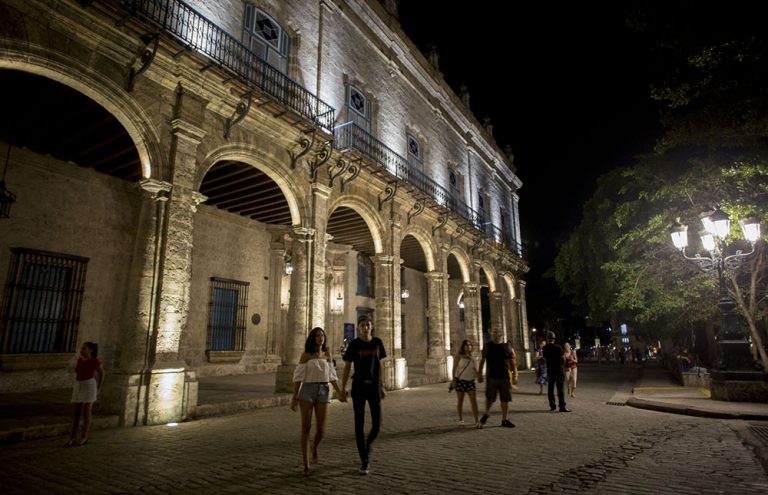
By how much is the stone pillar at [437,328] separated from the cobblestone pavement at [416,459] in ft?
26.4

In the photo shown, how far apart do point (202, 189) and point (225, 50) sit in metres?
4.11

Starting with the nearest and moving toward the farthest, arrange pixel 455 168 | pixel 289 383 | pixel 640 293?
pixel 289 383, pixel 640 293, pixel 455 168

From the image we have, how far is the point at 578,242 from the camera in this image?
18125 mm

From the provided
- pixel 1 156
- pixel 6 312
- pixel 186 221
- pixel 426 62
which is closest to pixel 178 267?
pixel 186 221

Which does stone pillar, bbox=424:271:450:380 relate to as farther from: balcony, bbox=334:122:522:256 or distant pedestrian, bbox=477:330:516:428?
distant pedestrian, bbox=477:330:516:428

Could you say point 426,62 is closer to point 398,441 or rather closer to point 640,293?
point 640,293

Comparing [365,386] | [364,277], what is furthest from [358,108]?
[365,386]

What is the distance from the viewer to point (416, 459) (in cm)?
456

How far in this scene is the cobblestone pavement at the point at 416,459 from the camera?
3.68 m

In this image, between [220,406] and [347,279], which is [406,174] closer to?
[347,279]

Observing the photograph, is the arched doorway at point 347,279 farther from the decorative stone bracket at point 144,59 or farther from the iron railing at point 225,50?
the decorative stone bracket at point 144,59

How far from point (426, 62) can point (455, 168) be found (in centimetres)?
500

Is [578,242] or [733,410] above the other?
[578,242]

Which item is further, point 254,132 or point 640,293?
point 640,293
